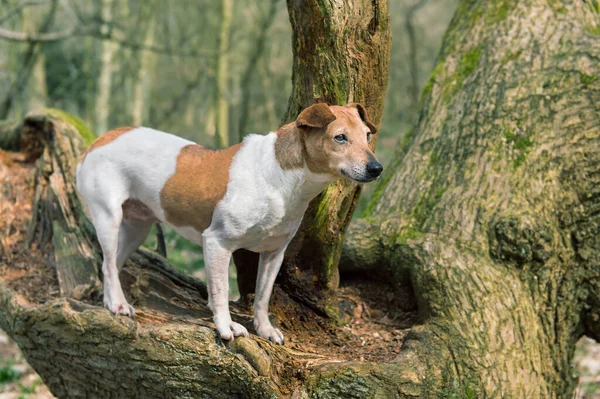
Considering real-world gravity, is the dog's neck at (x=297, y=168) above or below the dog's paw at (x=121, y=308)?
above

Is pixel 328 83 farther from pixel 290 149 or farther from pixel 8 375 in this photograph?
pixel 8 375

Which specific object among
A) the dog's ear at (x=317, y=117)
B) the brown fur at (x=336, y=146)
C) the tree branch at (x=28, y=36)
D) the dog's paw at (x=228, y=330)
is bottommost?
the dog's paw at (x=228, y=330)


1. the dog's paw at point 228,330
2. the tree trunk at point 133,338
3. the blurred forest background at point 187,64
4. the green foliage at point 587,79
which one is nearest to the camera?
the tree trunk at point 133,338

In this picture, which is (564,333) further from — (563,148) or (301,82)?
(301,82)

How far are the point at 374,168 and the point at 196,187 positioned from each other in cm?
127

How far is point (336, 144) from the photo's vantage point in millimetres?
3736

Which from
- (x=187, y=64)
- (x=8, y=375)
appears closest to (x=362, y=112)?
(x=8, y=375)

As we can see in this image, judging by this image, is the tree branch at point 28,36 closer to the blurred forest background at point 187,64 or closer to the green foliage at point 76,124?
the green foliage at point 76,124

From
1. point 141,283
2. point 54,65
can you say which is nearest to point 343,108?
point 141,283

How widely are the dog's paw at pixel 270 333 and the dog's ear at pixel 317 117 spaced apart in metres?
1.54

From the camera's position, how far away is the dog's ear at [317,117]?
12.1 feet

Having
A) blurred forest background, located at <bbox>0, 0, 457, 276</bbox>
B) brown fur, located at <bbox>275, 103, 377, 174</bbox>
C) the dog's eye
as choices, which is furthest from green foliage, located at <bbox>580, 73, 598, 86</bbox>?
blurred forest background, located at <bbox>0, 0, 457, 276</bbox>

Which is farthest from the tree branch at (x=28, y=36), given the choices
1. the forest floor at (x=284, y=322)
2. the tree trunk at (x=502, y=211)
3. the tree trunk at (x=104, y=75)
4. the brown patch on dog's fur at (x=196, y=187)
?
the tree trunk at (x=502, y=211)

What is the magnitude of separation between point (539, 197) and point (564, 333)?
108cm
